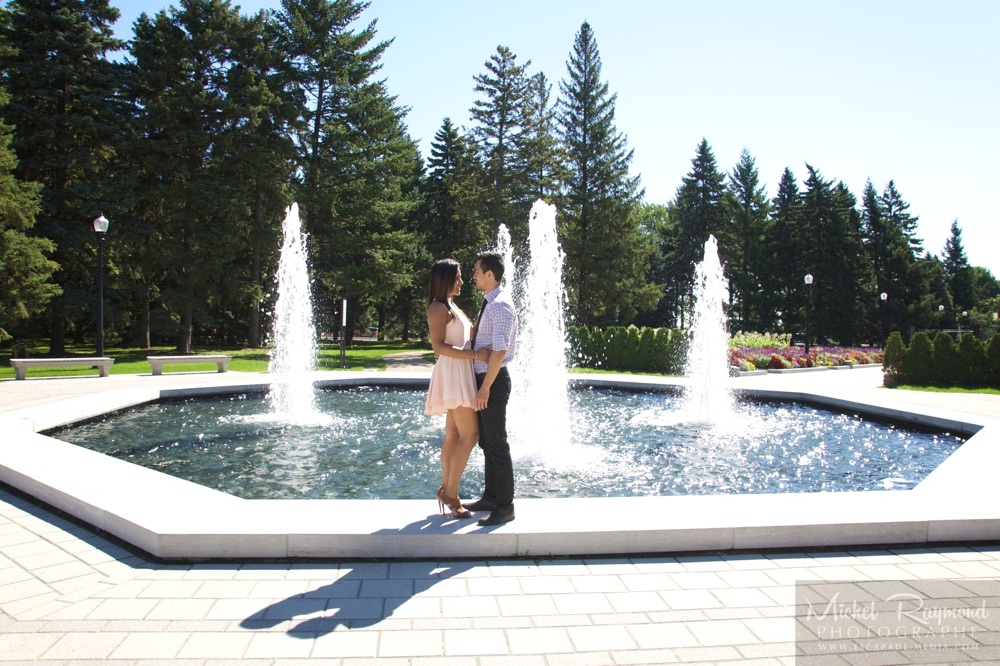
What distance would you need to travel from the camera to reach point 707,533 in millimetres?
3914

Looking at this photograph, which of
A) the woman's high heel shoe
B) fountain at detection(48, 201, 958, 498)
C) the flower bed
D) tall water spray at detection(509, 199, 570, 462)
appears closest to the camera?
the woman's high heel shoe

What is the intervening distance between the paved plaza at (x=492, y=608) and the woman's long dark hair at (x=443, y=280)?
164 centimetres

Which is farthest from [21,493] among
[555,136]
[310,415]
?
[555,136]

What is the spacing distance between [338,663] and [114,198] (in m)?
27.1

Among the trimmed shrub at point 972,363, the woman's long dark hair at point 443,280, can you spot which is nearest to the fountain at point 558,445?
the woman's long dark hair at point 443,280

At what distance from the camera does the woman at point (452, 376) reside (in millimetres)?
3988

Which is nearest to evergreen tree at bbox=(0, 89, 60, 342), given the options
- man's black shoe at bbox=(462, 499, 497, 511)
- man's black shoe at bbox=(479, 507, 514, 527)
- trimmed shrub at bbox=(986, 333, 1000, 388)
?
man's black shoe at bbox=(462, 499, 497, 511)

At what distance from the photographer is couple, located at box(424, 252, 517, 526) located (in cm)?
400

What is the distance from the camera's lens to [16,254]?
19.2 m

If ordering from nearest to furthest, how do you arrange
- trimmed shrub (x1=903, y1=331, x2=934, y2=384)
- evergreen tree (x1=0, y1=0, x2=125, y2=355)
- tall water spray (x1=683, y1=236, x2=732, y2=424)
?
tall water spray (x1=683, y1=236, x2=732, y2=424) < trimmed shrub (x1=903, y1=331, x2=934, y2=384) < evergreen tree (x1=0, y1=0, x2=125, y2=355)

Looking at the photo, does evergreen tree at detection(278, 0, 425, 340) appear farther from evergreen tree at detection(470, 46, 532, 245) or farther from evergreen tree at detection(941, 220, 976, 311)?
evergreen tree at detection(941, 220, 976, 311)

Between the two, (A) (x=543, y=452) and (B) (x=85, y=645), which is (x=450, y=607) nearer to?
(B) (x=85, y=645)

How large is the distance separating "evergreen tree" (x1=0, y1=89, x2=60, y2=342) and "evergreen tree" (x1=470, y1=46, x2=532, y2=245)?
18.3 metres

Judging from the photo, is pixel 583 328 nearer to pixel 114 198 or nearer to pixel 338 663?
pixel 114 198
